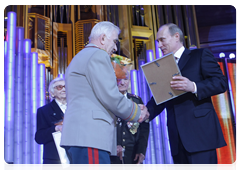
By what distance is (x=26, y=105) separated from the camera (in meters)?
3.45

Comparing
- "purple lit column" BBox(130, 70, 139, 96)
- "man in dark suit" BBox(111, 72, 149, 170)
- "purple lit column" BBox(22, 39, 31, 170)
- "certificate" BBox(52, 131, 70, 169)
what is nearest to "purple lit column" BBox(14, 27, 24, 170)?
"purple lit column" BBox(22, 39, 31, 170)

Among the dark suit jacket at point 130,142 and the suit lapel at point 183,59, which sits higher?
the suit lapel at point 183,59

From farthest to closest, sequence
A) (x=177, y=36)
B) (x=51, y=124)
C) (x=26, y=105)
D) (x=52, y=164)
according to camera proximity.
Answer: (x=26, y=105) < (x=51, y=124) < (x=52, y=164) < (x=177, y=36)

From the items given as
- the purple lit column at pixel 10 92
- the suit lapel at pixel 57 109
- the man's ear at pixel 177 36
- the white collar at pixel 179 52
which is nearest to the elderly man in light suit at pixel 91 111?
the white collar at pixel 179 52

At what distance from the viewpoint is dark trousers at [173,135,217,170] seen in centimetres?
182

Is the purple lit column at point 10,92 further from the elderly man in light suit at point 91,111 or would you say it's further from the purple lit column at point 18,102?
the elderly man in light suit at point 91,111

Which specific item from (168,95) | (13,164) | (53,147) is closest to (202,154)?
(168,95)

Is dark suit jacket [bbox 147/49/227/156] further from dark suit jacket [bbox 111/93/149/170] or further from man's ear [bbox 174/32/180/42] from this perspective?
dark suit jacket [bbox 111/93/149/170]

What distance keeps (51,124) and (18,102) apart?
3.30ft

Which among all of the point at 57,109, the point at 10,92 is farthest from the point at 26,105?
the point at 57,109

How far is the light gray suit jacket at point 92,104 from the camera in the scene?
4.94 feet

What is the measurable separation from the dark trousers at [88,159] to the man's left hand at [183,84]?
2.44ft

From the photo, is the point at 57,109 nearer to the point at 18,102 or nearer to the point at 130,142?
the point at 130,142

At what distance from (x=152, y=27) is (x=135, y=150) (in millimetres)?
3359
